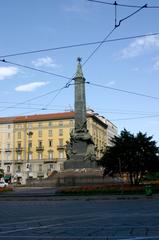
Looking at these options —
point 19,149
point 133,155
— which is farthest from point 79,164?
point 19,149

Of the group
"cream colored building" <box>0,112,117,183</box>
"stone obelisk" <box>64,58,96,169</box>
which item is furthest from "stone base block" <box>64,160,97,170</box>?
"cream colored building" <box>0,112,117,183</box>

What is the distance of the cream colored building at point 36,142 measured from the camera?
102 meters

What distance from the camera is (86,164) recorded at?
41.4 m

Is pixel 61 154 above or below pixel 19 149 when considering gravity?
below

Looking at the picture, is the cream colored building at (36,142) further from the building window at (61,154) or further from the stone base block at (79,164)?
Answer: the stone base block at (79,164)

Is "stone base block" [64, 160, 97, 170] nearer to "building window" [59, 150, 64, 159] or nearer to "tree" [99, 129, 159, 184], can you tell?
"tree" [99, 129, 159, 184]

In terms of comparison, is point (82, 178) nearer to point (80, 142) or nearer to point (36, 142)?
point (80, 142)

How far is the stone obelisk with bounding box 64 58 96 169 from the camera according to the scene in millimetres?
41688

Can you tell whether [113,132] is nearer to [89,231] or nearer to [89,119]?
[89,119]

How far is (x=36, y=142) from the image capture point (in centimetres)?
10425

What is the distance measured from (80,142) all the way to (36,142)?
2455 inches

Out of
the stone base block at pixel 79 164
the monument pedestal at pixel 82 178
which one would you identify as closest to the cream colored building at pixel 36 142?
the stone base block at pixel 79 164

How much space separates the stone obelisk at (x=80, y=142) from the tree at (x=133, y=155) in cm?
841

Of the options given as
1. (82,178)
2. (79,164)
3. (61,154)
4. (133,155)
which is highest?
(61,154)
